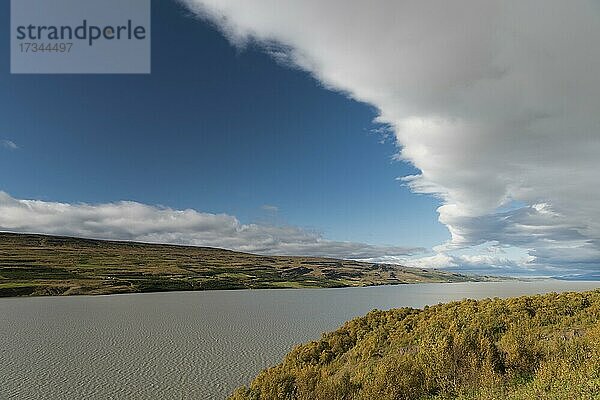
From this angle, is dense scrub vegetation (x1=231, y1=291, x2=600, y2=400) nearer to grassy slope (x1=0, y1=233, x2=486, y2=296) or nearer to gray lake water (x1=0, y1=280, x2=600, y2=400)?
gray lake water (x1=0, y1=280, x2=600, y2=400)

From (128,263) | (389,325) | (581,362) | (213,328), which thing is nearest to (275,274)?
(128,263)

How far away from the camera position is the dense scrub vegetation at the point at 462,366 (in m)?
8.79

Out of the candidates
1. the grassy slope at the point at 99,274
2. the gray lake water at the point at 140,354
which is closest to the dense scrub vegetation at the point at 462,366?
the gray lake water at the point at 140,354

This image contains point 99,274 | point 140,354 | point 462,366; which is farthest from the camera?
point 99,274

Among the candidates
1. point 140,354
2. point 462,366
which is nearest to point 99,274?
point 140,354

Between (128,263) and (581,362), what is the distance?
18350 centimetres

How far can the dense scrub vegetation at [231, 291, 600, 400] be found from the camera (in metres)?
8.79

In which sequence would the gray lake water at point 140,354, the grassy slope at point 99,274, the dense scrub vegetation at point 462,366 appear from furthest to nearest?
the grassy slope at point 99,274, the gray lake water at point 140,354, the dense scrub vegetation at point 462,366

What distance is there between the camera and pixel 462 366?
11125 millimetres

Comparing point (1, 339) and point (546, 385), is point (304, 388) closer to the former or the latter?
Answer: point (546, 385)

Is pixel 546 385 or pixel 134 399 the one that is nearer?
pixel 546 385

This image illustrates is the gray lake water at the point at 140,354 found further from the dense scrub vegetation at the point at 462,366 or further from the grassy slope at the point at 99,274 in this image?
the grassy slope at the point at 99,274

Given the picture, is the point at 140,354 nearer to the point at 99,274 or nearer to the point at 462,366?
the point at 462,366

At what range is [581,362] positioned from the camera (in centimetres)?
970
